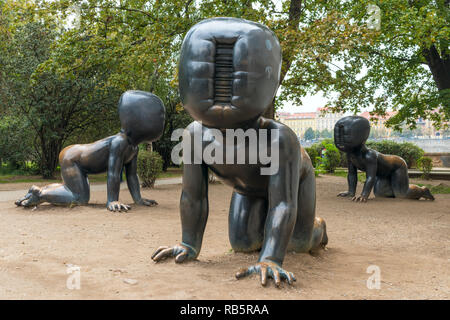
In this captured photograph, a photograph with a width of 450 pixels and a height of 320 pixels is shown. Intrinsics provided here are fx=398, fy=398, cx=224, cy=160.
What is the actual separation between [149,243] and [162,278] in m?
1.77

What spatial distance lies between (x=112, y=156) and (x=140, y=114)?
847mm

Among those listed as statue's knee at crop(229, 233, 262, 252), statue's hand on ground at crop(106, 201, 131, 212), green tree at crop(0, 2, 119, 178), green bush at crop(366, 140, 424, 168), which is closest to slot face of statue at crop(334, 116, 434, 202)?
statue's hand on ground at crop(106, 201, 131, 212)

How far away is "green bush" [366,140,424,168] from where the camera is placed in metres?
23.5

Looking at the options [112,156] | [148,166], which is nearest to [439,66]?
[148,166]

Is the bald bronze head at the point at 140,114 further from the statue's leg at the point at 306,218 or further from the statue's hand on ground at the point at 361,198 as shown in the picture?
the statue's hand on ground at the point at 361,198

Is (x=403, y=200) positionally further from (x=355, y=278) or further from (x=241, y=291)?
(x=241, y=291)

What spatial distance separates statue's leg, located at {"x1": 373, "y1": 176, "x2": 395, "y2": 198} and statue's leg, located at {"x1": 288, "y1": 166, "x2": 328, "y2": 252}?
654 cm

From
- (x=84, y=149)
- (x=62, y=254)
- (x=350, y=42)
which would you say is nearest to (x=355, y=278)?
(x=62, y=254)

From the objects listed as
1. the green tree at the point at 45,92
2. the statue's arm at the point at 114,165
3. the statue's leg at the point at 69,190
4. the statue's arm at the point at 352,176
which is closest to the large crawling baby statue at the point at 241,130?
the statue's arm at the point at 114,165

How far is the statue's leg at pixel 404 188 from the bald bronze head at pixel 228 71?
756 cm

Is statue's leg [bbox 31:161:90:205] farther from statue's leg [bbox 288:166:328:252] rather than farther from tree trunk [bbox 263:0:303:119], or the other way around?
tree trunk [bbox 263:0:303:119]

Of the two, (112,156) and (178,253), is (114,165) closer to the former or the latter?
(112,156)

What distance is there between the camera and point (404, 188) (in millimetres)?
9062

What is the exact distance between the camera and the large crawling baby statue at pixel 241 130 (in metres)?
2.40
